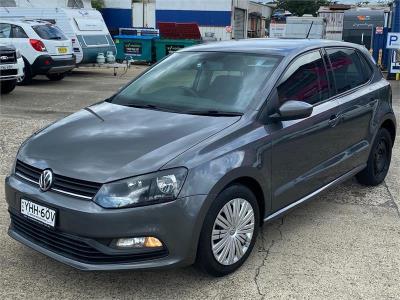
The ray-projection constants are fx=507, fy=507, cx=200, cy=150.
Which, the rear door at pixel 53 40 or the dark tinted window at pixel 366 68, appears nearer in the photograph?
the dark tinted window at pixel 366 68

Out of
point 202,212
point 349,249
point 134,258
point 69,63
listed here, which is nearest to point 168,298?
point 134,258

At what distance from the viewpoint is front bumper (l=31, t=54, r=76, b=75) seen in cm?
1359

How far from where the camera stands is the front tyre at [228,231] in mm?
3250

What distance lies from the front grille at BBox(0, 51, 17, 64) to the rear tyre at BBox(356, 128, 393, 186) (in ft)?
27.8

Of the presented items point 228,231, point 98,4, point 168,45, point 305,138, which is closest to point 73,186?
point 228,231

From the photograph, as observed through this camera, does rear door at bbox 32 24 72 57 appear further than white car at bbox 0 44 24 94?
Yes

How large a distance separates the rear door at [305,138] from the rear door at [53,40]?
10.8m

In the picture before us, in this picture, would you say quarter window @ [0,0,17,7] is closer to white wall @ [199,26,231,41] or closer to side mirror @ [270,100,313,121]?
white wall @ [199,26,231,41]

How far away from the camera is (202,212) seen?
3127mm

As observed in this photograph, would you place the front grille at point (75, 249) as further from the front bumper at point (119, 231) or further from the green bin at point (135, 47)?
the green bin at point (135, 47)

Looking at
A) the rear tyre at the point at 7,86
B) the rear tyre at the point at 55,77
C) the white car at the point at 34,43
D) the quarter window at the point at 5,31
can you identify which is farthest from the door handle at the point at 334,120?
the rear tyre at the point at 55,77

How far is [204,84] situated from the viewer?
13.7 ft

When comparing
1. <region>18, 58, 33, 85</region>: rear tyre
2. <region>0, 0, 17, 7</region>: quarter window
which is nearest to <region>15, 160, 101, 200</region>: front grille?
<region>18, 58, 33, 85</region>: rear tyre

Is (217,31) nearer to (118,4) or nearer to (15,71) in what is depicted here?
(118,4)
